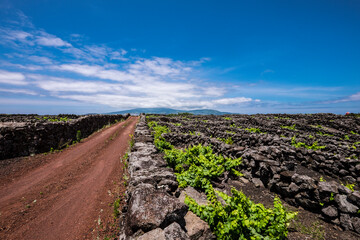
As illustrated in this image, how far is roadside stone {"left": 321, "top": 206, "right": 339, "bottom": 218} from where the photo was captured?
496 centimetres

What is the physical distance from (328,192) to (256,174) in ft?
9.62

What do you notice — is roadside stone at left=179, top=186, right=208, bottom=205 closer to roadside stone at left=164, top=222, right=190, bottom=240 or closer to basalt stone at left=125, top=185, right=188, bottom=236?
basalt stone at left=125, top=185, right=188, bottom=236

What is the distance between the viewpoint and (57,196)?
6508mm

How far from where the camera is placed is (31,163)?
402 inches

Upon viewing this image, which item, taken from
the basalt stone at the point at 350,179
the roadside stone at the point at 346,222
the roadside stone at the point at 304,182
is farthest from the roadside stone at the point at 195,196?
the basalt stone at the point at 350,179

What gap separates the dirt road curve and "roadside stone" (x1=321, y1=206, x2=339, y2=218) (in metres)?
7.45

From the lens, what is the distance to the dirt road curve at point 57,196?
4.75 m

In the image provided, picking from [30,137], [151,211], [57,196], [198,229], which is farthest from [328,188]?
[30,137]

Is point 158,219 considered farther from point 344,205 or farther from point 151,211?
point 344,205

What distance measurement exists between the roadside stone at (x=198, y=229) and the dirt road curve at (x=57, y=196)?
3.08 m

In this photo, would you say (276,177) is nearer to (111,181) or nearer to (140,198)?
(140,198)

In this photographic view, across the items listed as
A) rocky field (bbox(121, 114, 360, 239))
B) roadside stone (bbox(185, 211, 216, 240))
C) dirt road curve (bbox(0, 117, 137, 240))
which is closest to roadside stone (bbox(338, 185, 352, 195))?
rocky field (bbox(121, 114, 360, 239))

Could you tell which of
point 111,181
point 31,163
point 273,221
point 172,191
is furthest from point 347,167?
point 31,163

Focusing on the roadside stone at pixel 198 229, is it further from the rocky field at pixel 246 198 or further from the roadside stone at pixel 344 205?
the roadside stone at pixel 344 205
